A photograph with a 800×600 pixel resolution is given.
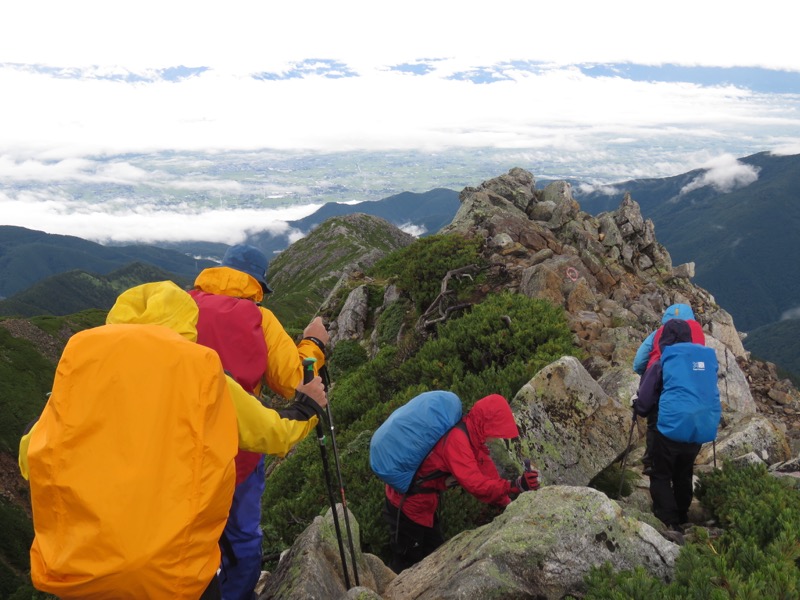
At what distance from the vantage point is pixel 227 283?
241 inches

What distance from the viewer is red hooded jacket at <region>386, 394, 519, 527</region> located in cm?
699

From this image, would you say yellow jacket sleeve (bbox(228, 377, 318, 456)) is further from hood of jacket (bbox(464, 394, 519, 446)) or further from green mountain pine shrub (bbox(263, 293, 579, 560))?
green mountain pine shrub (bbox(263, 293, 579, 560))

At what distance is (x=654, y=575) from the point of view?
17.6ft

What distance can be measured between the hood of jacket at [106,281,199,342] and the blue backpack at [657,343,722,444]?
23.3 ft

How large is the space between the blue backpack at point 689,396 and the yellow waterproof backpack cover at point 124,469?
6.94 meters

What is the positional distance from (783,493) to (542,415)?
3.72 m

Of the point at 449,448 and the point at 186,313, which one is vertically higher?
the point at 186,313

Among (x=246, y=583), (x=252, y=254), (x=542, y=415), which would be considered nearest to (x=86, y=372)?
(x=252, y=254)

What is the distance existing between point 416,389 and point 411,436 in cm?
554

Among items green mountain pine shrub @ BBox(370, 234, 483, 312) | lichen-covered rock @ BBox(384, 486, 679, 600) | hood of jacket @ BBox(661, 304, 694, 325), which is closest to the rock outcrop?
lichen-covered rock @ BBox(384, 486, 679, 600)

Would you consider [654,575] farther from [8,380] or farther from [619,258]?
[8,380]

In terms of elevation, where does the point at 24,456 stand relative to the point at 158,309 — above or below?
below

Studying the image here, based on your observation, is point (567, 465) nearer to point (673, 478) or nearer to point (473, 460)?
point (673, 478)

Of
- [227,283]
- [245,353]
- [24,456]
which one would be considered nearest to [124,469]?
[24,456]
